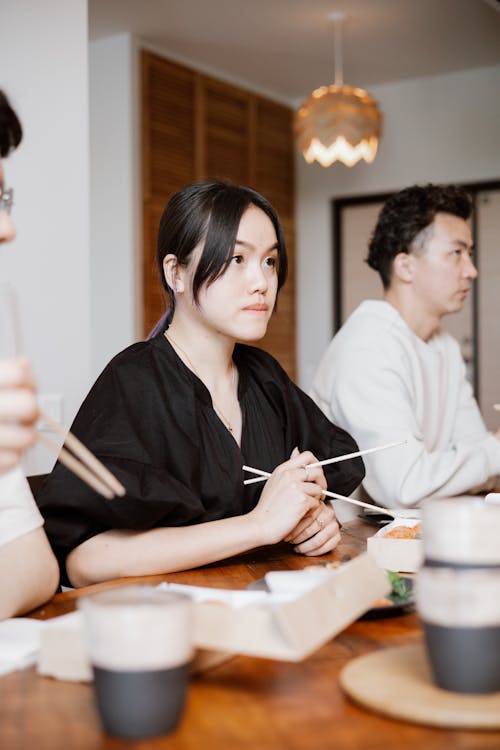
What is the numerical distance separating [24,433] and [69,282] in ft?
5.70

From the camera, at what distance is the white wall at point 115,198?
5379mm

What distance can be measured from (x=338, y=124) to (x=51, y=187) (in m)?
2.47

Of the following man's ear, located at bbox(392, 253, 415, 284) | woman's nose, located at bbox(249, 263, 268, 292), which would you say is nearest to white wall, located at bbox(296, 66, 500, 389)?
man's ear, located at bbox(392, 253, 415, 284)

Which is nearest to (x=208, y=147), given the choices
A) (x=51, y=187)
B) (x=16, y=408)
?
(x=51, y=187)

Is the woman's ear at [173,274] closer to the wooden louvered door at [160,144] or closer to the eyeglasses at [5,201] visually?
the eyeglasses at [5,201]

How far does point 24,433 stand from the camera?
77 centimetres

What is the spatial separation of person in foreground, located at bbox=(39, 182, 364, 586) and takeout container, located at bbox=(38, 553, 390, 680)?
44 centimetres

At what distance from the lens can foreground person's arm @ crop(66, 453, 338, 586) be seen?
142 cm

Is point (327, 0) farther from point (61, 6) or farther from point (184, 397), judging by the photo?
point (184, 397)

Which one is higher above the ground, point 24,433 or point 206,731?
point 24,433

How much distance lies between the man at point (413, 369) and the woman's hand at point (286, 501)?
29.8 inches

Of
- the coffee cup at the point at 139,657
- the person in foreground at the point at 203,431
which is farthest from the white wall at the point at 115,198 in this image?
the coffee cup at the point at 139,657

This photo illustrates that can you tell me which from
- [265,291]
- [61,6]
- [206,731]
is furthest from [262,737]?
[61,6]

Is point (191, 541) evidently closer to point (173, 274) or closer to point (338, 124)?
point (173, 274)
